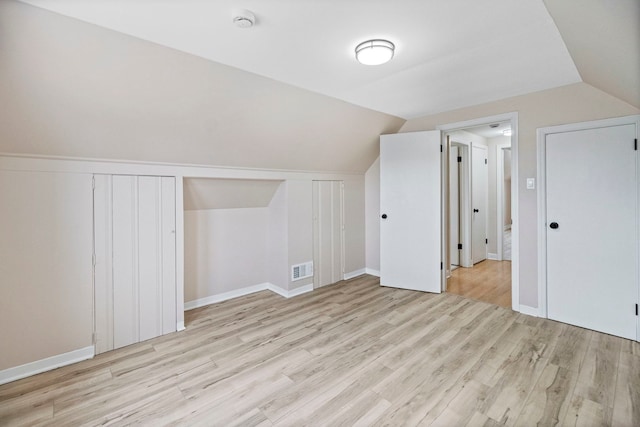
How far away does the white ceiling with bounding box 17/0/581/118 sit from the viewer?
1.62 m

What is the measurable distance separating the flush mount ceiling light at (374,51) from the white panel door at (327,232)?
2.12 metres

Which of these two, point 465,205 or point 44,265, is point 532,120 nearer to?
point 465,205

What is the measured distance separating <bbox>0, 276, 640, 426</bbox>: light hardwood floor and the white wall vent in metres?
0.74

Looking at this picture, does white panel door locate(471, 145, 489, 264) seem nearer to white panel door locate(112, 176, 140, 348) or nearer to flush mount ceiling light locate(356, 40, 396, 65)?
flush mount ceiling light locate(356, 40, 396, 65)

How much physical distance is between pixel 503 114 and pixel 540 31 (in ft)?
4.73

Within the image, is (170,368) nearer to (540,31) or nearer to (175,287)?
(175,287)

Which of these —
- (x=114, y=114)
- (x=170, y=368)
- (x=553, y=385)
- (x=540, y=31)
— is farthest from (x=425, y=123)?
(x=170, y=368)

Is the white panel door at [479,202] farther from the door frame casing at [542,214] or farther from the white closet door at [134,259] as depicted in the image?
the white closet door at [134,259]

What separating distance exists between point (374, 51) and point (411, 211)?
2292mm

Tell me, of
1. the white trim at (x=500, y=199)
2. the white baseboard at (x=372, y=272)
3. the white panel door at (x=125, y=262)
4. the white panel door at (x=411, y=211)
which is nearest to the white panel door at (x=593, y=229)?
the white panel door at (x=411, y=211)

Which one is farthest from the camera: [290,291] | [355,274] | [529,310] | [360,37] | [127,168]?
[355,274]

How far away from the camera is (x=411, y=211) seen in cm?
385

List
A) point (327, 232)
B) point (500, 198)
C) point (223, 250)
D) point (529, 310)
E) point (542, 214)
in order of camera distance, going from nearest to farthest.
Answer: point (542, 214), point (529, 310), point (223, 250), point (327, 232), point (500, 198)

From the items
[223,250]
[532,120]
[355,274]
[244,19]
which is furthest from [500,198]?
[244,19]
